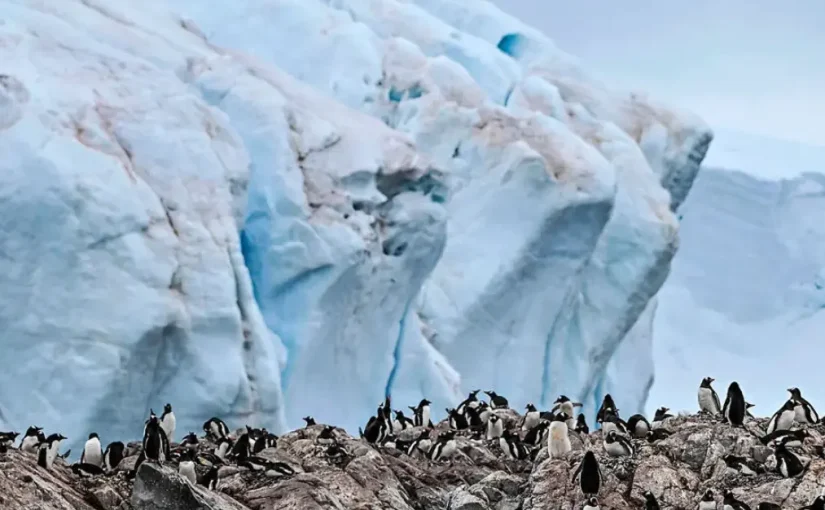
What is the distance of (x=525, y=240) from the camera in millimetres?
22859

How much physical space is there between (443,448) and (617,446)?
221 centimetres

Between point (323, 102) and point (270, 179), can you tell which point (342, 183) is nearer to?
point (270, 179)

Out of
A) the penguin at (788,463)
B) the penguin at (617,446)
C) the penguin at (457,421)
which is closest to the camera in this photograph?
the penguin at (788,463)

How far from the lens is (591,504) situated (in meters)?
8.76

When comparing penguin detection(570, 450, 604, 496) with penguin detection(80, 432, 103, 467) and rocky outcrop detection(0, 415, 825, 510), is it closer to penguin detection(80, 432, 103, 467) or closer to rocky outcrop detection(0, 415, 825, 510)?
rocky outcrop detection(0, 415, 825, 510)

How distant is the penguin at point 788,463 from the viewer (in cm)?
890

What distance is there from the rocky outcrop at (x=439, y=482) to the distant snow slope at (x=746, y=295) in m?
31.3

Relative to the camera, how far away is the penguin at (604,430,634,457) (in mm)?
10326

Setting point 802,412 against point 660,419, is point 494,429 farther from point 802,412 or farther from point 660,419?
point 802,412

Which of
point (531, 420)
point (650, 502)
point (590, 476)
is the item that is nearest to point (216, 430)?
point (531, 420)

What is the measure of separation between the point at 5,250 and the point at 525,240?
11270 millimetres

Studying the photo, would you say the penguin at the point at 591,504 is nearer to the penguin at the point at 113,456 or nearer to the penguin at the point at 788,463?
the penguin at the point at 788,463

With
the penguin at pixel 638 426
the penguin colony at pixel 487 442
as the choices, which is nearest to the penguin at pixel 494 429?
the penguin colony at pixel 487 442

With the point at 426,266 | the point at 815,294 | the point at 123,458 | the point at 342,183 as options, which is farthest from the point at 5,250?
the point at 815,294
